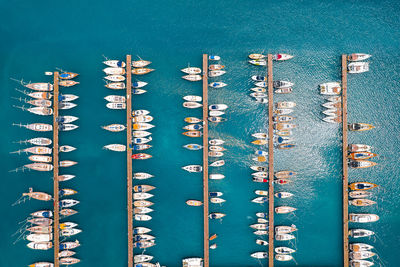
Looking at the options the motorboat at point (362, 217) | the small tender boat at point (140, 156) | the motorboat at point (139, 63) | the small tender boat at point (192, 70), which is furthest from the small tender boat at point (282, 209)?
the motorboat at point (139, 63)

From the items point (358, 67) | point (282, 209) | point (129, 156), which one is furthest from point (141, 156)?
point (358, 67)

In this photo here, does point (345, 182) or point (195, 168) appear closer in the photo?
point (345, 182)

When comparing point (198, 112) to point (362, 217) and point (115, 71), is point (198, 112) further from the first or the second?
point (362, 217)

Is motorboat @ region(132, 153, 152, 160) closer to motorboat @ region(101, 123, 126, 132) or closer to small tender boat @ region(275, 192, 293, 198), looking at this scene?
motorboat @ region(101, 123, 126, 132)

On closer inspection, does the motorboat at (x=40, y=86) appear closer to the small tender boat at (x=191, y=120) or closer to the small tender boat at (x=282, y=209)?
the small tender boat at (x=191, y=120)

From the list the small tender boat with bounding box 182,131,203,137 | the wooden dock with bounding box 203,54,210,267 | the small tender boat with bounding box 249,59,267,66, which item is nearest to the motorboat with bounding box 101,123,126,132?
the small tender boat with bounding box 182,131,203,137

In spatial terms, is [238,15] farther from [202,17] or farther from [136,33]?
[136,33]
